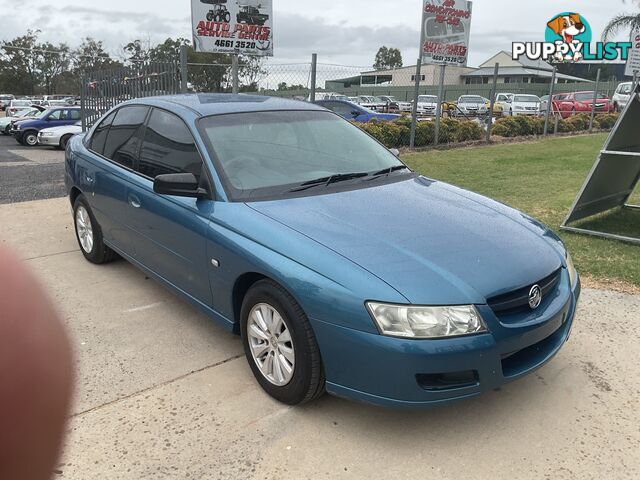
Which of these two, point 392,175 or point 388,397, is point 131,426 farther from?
point 392,175

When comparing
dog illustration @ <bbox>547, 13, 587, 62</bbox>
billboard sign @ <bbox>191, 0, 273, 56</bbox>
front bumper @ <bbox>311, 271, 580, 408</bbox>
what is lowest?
front bumper @ <bbox>311, 271, 580, 408</bbox>

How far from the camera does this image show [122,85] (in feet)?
32.9

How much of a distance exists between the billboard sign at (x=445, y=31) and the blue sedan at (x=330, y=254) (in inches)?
362

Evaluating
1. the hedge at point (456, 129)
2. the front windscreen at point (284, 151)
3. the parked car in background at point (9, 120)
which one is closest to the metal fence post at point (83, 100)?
the hedge at point (456, 129)

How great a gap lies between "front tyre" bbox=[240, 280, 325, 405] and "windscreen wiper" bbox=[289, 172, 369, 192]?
820 millimetres

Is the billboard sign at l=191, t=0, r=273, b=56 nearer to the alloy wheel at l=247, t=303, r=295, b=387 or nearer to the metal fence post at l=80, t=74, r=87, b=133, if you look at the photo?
Result: the metal fence post at l=80, t=74, r=87, b=133

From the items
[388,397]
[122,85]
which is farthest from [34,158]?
[388,397]

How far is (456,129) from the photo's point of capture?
46.4ft

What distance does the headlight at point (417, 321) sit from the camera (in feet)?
7.98

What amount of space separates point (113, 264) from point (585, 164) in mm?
9946

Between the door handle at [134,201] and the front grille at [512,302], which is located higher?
the door handle at [134,201]

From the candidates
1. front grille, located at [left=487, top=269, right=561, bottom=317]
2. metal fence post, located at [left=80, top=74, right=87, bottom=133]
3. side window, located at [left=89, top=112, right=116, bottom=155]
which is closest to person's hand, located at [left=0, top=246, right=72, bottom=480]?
front grille, located at [left=487, top=269, right=561, bottom=317]

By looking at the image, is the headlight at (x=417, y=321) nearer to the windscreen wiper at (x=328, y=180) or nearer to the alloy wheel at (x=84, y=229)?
the windscreen wiper at (x=328, y=180)

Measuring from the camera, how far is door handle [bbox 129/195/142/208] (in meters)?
4.04
